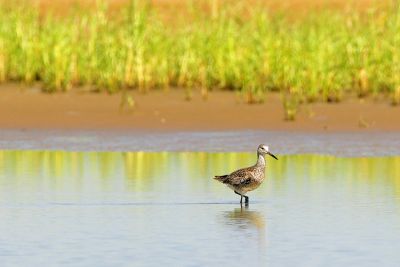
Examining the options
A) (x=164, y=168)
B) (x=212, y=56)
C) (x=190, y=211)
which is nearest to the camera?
(x=190, y=211)

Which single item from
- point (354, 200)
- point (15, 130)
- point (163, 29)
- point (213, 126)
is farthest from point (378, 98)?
point (354, 200)

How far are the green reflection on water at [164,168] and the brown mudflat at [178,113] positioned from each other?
6.44 ft

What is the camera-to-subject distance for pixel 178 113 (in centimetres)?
1545

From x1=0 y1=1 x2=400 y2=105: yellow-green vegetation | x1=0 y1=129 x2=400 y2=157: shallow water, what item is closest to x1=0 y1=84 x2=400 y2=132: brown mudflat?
x1=0 y1=1 x2=400 y2=105: yellow-green vegetation

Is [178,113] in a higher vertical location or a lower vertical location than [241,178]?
higher

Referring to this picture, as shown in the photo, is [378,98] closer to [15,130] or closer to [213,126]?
[213,126]

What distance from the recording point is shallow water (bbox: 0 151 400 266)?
7492mm

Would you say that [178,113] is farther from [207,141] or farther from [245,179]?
[245,179]

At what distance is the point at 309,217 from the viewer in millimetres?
8922

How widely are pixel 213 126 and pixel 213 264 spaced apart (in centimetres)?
782

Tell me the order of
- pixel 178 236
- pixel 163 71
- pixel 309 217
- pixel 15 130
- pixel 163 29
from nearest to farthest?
1. pixel 178 236
2. pixel 309 217
3. pixel 15 130
4. pixel 163 71
5. pixel 163 29

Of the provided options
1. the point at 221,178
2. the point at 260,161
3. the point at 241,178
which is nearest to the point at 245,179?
the point at 241,178

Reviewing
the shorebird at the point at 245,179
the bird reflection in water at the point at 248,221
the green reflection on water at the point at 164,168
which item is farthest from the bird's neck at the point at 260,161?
the bird reflection in water at the point at 248,221

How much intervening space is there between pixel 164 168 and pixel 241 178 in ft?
5.79
